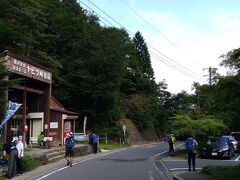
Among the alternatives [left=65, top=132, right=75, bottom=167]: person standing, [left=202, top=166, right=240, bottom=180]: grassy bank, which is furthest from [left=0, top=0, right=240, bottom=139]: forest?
[left=202, top=166, right=240, bottom=180]: grassy bank

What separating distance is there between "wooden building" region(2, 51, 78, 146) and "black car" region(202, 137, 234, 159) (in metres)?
12.9

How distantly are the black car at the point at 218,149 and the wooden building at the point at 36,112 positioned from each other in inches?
506

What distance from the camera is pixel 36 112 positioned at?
37656 mm

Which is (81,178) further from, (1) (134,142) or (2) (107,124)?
(1) (134,142)

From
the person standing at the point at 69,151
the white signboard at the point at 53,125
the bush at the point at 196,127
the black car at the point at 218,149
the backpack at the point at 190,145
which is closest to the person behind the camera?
the backpack at the point at 190,145

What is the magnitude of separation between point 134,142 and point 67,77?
15.2 meters

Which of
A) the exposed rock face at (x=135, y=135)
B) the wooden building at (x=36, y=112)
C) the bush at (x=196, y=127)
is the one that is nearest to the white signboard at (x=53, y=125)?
the wooden building at (x=36, y=112)

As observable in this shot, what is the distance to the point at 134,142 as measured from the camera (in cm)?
6844

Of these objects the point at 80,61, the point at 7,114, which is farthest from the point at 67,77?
the point at 7,114

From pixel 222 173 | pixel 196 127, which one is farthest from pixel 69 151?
pixel 196 127

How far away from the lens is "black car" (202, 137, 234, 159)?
31.7 meters

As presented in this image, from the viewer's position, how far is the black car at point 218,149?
31.7m

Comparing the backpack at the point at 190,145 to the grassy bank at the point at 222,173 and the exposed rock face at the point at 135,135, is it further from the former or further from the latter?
the exposed rock face at the point at 135,135

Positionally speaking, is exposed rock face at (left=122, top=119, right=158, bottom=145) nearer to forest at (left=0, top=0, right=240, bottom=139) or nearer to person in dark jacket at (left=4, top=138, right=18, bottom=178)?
forest at (left=0, top=0, right=240, bottom=139)
